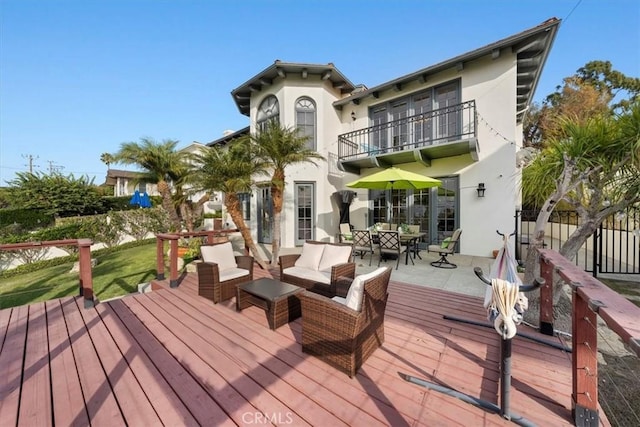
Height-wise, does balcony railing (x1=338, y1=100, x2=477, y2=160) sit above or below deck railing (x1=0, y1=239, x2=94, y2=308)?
above

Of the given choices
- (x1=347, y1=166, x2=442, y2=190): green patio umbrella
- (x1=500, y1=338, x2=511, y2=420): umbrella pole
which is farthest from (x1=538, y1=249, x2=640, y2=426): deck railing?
(x1=347, y1=166, x2=442, y2=190): green patio umbrella

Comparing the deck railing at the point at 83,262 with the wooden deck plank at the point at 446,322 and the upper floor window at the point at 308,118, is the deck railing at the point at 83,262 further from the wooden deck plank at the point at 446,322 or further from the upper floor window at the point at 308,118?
the upper floor window at the point at 308,118

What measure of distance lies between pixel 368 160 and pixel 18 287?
11.8 meters

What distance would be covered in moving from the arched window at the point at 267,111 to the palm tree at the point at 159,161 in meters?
3.42

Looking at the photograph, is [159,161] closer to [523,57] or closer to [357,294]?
[357,294]

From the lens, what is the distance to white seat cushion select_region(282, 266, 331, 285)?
4.05 meters

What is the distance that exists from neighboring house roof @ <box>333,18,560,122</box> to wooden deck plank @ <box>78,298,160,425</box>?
980cm

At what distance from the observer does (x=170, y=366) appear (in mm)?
2420

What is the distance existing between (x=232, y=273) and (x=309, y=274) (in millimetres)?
1392

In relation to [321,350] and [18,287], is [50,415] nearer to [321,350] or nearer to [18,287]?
[321,350]

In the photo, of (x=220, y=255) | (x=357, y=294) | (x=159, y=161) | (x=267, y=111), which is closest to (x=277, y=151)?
(x=220, y=255)

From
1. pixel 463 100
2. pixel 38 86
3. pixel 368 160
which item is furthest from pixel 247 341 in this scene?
pixel 38 86

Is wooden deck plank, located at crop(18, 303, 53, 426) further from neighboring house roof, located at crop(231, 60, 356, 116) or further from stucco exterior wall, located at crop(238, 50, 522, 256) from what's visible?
neighboring house roof, located at crop(231, 60, 356, 116)

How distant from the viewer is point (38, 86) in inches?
341
